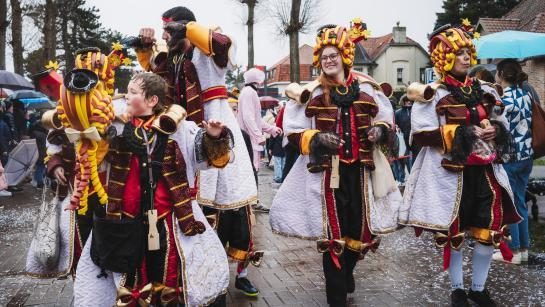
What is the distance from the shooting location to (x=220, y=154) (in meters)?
3.67

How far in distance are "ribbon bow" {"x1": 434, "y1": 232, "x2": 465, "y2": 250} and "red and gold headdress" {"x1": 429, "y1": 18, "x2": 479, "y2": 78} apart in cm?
122

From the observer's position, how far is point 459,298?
4.77 metres

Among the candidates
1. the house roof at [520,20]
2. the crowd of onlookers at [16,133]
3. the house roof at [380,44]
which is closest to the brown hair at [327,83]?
the crowd of onlookers at [16,133]

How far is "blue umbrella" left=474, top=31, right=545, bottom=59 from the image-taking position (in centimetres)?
737

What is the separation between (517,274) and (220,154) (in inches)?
137

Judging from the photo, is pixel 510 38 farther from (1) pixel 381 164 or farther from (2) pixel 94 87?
(2) pixel 94 87

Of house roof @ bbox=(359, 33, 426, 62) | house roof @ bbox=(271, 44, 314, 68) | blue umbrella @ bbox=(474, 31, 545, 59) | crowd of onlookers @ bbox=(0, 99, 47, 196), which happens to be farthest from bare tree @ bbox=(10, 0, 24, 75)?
house roof @ bbox=(271, 44, 314, 68)

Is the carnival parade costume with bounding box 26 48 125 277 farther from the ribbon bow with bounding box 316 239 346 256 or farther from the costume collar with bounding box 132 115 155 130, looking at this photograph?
the ribbon bow with bounding box 316 239 346 256

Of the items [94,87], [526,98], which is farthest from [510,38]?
[94,87]

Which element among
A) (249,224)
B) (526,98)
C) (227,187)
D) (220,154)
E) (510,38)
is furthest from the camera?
(510,38)

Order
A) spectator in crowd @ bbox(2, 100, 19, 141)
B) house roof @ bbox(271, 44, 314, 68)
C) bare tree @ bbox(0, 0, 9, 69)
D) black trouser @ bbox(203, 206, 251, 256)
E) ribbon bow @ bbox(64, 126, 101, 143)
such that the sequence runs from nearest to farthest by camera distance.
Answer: ribbon bow @ bbox(64, 126, 101, 143) < black trouser @ bbox(203, 206, 251, 256) < spectator in crowd @ bbox(2, 100, 19, 141) < bare tree @ bbox(0, 0, 9, 69) < house roof @ bbox(271, 44, 314, 68)

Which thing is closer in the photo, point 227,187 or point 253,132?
point 227,187

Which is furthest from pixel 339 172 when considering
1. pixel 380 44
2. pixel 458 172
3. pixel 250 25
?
pixel 380 44

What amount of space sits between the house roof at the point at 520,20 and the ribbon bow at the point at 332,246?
25.6 m
